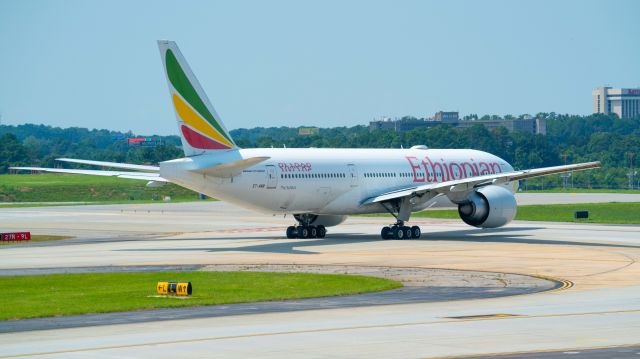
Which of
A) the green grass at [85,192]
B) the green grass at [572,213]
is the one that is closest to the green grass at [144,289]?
the green grass at [572,213]

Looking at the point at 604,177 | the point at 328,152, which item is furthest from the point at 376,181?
the point at 604,177

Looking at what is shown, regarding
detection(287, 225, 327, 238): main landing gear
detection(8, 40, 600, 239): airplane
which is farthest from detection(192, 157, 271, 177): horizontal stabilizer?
detection(287, 225, 327, 238): main landing gear

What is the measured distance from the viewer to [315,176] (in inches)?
2351

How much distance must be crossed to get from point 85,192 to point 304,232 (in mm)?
95110

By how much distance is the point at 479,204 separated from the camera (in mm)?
62531

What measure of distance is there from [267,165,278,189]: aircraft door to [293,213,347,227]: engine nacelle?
19.2ft

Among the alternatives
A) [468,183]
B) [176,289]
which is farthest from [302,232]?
[176,289]

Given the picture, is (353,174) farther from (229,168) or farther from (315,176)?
(229,168)

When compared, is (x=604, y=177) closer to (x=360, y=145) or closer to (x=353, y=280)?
(x=360, y=145)

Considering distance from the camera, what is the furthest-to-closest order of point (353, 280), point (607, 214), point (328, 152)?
point (607, 214) → point (328, 152) → point (353, 280)

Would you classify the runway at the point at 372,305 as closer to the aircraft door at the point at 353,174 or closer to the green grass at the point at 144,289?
the aircraft door at the point at 353,174

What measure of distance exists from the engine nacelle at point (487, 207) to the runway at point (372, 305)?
1054mm

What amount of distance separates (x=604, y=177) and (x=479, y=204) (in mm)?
114288

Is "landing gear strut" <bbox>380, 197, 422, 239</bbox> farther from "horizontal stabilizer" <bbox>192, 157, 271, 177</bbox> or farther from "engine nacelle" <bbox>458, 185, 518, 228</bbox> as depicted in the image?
"horizontal stabilizer" <bbox>192, 157, 271, 177</bbox>
